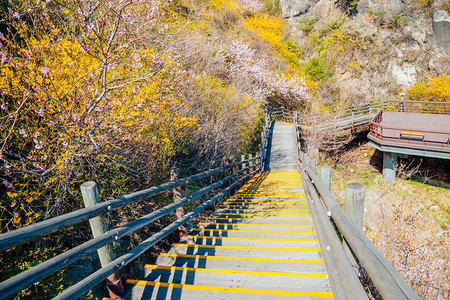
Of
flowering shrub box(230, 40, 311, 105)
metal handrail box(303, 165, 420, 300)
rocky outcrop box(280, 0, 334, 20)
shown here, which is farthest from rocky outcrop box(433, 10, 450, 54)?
metal handrail box(303, 165, 420, 300)

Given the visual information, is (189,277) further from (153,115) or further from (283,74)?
(283,74)

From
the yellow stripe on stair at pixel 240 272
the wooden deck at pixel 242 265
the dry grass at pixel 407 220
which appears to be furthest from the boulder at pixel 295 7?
the yellow stripe on stair at pixel 240 272

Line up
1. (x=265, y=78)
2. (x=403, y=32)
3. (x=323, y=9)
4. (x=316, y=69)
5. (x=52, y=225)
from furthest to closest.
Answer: (x=323, y=9) < (x=403, y=32) < (x=316, y=69) < (x=265, y=78) < (x=52, y=225)

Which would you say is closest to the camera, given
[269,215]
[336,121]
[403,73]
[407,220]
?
[269,215]

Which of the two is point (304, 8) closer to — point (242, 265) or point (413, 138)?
point (413, 138)

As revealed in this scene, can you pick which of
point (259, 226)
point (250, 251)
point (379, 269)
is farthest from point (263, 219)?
point (379, 269)

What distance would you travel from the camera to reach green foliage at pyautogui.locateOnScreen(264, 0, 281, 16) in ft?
87.7

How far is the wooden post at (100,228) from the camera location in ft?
7.06

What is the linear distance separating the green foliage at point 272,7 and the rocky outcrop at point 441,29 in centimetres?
1573

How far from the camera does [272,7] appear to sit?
27172mm

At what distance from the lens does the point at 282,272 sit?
8.54 ft

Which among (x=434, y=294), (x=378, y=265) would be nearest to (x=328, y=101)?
(x=434, y=294)

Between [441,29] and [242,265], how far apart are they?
106 feet

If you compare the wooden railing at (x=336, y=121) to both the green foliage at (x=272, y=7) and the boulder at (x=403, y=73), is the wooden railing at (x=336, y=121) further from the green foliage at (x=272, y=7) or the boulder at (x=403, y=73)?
the green foliage at (x=272, y=7)
